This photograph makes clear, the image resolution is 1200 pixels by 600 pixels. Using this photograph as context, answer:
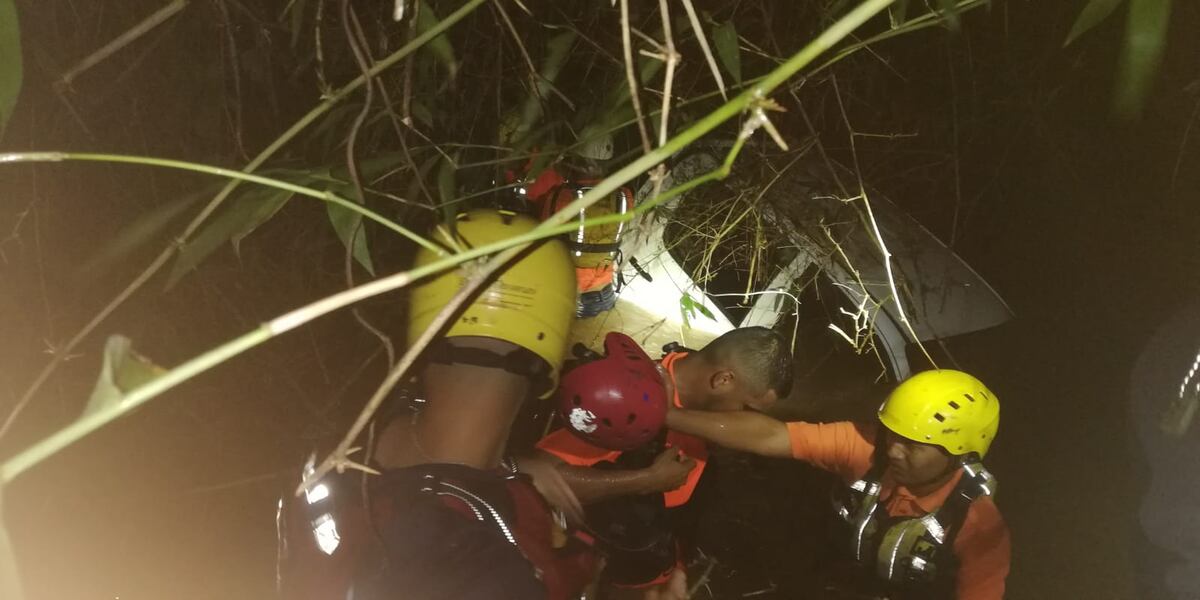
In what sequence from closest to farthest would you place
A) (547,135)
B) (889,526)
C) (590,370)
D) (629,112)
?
(629,112) < (547,135) < (590,370) < (889,526)

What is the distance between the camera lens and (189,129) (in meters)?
0.60

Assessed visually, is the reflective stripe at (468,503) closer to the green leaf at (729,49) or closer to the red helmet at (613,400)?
the red helmet at (613,400)

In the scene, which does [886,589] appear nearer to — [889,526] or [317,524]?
[889,526]

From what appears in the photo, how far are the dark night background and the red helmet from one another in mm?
210

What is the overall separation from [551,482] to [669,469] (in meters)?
0.15

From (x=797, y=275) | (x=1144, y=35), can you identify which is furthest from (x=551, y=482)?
(x=1144, y=35)

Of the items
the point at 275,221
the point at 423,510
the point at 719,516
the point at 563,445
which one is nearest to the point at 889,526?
the point at 719,516

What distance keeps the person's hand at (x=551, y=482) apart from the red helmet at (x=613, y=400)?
4 centimetres

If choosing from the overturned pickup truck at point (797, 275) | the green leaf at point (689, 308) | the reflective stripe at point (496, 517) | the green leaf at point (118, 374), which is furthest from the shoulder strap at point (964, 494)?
the green leaf at point (118, 374)

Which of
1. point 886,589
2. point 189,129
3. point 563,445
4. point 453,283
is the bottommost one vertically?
point 886,589

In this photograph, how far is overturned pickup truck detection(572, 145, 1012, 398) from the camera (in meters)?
0.79

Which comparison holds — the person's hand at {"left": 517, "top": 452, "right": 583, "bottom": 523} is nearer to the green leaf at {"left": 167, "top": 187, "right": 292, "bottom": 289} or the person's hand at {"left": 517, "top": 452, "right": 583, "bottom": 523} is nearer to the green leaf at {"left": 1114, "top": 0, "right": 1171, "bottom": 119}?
the green leaf at {"left": 167, "top": 187, "right": 292, "bottom": 289}

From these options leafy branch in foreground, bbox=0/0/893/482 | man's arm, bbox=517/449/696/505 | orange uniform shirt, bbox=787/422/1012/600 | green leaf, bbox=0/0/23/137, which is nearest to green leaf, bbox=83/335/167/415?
leafy branch in foreground, bbox=0/0/893/482

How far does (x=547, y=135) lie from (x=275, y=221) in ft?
0.85
